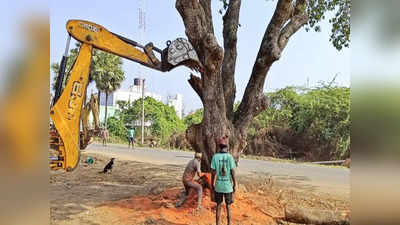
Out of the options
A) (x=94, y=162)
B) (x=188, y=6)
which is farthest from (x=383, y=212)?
(x=94, y=162)

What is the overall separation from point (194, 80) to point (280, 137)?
685 inches

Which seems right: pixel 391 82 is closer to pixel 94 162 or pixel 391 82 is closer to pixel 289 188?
pixel 289 188

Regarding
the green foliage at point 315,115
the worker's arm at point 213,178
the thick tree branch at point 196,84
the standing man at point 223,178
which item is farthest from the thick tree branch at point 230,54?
the green foliage at point 315,115

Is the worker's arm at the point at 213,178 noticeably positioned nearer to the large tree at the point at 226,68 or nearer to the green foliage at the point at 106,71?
the large tree at the point at 226,68

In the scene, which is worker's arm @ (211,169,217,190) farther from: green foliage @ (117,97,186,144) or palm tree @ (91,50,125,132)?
green foliage @ (117,97,186,144)

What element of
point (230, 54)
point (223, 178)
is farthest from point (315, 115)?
point (223, 178)

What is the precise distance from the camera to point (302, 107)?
23406 millimetres

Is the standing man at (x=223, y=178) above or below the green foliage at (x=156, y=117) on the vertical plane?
→ below

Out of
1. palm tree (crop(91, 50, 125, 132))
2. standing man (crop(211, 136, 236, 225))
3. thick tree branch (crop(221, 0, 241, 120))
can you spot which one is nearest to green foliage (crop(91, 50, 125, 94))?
palm tree (crop(91, 50, 125, 132))

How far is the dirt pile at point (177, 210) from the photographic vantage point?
6371 millimetres

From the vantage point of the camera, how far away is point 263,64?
7727mm

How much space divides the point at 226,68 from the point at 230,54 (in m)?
0.38

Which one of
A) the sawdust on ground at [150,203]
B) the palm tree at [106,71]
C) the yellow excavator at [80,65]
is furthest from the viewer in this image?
the palm tree at [106,71]

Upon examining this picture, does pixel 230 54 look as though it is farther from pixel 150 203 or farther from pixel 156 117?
pixel 156 117
